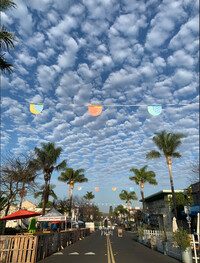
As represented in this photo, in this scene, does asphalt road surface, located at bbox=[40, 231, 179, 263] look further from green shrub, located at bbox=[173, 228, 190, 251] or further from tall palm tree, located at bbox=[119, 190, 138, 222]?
tall palm tree, located at bbox=[119, 190, 138, 222]

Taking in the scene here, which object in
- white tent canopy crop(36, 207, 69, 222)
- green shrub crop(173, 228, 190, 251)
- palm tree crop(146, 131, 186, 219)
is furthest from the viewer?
palm tree crop(146, 131, 186, 219)

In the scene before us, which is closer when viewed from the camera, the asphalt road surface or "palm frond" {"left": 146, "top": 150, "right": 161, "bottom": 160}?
the asphalt road surface

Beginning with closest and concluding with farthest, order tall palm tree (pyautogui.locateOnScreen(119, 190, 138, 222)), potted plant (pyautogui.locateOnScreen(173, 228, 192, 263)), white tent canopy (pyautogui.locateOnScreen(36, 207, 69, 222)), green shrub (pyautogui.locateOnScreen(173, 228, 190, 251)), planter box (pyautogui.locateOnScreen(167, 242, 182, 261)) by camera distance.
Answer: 1. potted plant (pyautogui.locateOnScreen(173, 228, 192, 263))
2. green shrub (pyautogui.locateOnScreen(173, 228, 190, 251))
3. planter box (pyautogui.locateOnScreen(167, 242, 182, 261))
4. white tent canopy (pyautogui.locateOnScreen(36, 207, 69, 222))
5. tall palm tree (pyautogui.locateOnScreen(119, 190, 138, 222))

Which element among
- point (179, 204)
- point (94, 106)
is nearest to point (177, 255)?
point (94, 106)

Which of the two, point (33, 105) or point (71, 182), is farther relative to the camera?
point (71, 182)

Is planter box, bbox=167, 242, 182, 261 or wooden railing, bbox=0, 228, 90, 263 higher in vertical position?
wooden railing, bbox=0, 228, 90, 263

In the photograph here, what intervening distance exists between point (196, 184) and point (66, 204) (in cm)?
2807

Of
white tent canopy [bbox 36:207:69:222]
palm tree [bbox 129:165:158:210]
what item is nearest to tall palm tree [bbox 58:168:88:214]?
palm tree [bbox 129:165:158:210]

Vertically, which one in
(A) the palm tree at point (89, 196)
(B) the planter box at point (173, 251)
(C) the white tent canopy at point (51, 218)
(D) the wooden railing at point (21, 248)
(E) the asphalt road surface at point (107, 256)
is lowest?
(E) the asphalt road surface at point (107, 256)

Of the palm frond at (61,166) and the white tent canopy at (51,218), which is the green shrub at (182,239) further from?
the palm frond at (61,166)

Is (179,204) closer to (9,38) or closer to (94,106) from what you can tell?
(94,106)

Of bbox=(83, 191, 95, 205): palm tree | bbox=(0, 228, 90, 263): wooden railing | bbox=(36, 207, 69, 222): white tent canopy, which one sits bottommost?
bbox=(0, 228, 90, 263): wooden railing

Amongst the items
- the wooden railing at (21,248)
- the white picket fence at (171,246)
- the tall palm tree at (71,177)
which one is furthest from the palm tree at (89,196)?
the wooden railing at (21,248)

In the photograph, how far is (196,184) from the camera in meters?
29.7
